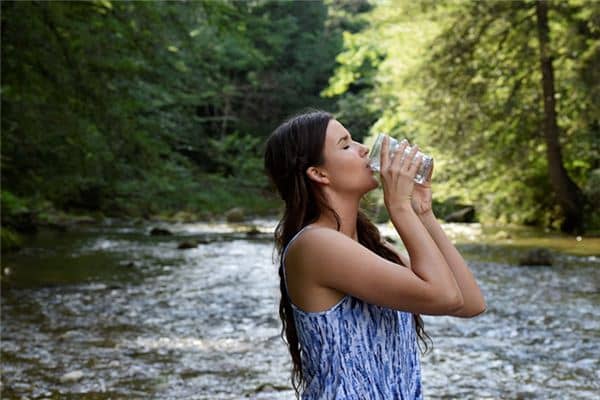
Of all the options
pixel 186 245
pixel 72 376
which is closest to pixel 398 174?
pixel 72 376

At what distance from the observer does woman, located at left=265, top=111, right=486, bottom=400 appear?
2213 mm

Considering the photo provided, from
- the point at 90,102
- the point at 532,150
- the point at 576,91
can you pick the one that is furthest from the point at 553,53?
the point at 90,102

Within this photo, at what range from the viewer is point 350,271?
2217 millimetres

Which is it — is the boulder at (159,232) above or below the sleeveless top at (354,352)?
below

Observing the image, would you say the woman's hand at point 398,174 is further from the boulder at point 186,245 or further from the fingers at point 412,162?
the boulder at point 186,245

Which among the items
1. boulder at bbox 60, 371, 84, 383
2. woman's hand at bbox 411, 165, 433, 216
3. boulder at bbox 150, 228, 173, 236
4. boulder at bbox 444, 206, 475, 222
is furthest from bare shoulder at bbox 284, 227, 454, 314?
boulder at bbox 444, 206, 475, 222

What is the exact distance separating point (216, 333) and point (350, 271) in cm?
569

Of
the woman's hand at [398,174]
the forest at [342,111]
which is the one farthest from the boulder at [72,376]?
the woman's hand at [398,174]

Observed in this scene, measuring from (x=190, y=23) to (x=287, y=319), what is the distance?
1045 centimetres

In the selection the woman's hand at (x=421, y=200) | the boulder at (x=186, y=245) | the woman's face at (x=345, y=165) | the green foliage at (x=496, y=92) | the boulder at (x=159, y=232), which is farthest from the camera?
the boulder at (x=159, y=232)

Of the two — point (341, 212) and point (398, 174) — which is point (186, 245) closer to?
point (341, 212)

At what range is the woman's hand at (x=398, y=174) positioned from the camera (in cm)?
222

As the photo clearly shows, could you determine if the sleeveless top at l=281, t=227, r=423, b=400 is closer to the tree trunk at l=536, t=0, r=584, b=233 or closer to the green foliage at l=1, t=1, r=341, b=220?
the green foliage at l=1, t=1, r=341, b=220

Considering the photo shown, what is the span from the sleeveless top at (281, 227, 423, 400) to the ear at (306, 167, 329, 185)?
133 mm
